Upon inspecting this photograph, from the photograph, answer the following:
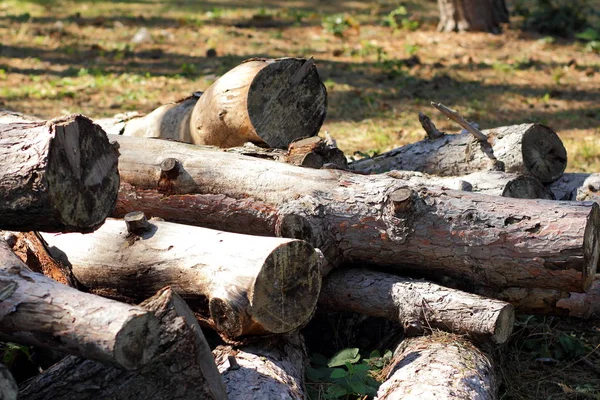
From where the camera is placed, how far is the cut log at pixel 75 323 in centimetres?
266

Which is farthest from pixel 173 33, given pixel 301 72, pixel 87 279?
pixel 87 279

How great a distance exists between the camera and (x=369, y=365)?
12.9 feet

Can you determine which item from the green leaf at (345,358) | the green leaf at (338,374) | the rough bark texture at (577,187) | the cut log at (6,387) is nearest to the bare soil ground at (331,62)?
the rough bark texture at (577,187)

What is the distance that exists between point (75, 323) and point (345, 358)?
1.51 meters

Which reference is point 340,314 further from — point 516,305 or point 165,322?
point 165,322

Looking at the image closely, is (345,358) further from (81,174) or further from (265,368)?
(81,174)

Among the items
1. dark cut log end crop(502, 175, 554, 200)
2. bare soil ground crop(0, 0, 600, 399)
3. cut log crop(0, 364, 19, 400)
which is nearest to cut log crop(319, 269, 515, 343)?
dark cut log end crop(502, 175, 554, 200)

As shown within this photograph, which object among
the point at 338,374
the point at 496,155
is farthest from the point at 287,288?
the point at 496,155

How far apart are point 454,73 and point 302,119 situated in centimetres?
565

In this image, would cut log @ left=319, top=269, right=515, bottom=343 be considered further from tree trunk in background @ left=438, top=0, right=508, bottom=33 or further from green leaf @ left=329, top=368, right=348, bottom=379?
tree trunk in background @ left=438, top=0, right=508, bottom=33

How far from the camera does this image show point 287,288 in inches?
140

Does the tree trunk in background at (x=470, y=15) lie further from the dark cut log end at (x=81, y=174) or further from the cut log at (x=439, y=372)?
the dark cut log end at (x=81, y=174)

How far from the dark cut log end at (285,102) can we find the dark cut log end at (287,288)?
5.61ft

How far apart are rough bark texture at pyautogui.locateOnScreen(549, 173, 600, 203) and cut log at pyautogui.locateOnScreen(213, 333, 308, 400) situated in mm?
2265
